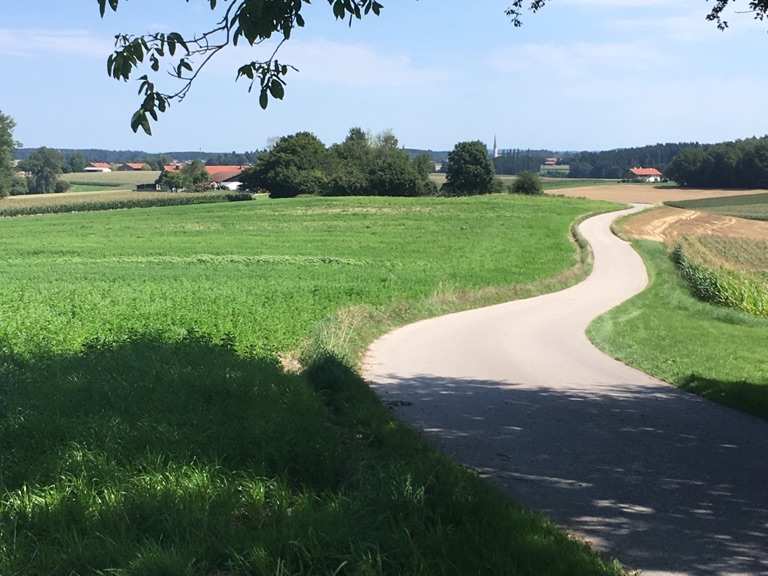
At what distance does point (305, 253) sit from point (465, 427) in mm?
27401

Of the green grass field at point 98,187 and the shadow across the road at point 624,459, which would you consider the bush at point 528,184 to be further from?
the shadow across the road at point 624,459

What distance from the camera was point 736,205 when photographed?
87375mm

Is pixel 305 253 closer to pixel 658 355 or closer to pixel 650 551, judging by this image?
pixel 658 355

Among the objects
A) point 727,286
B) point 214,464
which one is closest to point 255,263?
point 727,286

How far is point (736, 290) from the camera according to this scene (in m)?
30.3

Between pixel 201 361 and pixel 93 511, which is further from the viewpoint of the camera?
pixel 201 361

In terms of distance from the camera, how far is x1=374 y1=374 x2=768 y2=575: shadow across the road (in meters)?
5.37

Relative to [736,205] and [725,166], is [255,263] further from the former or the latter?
[725,166]

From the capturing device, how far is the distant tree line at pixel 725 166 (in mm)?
112250

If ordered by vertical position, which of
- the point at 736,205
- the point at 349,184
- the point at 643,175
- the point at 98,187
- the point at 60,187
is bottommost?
the point at 736,205

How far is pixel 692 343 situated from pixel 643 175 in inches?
6029

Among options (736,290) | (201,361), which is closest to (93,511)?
(201,361)

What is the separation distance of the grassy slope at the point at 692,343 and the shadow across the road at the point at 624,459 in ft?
3.02

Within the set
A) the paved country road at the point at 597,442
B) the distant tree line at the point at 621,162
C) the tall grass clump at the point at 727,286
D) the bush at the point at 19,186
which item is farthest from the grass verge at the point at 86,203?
the distant tree line at the point at 621,162
